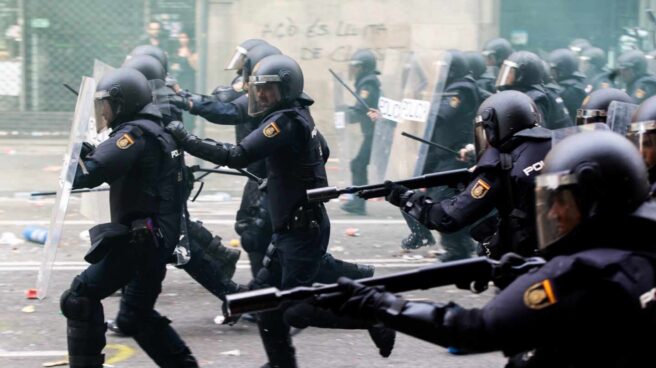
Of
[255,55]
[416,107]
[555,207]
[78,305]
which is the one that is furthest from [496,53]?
[555,207]

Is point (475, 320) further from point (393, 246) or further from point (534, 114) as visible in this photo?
point (393, 246)

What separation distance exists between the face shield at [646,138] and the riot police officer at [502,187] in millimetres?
395

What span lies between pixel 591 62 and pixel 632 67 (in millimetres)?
1878

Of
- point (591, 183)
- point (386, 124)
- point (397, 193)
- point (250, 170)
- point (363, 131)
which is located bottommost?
point (363, 131)

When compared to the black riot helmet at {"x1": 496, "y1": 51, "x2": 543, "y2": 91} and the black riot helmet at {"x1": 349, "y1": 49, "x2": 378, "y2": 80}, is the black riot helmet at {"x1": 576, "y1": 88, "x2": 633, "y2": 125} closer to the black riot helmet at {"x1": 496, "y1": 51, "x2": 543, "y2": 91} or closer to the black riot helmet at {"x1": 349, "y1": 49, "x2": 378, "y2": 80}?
the black riot helmet at {"x1": 496, "y1": 51, "x2": 543, "y2": 91}

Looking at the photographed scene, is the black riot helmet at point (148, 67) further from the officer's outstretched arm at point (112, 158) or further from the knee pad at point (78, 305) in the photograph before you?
the knee pad at point (78, 305)

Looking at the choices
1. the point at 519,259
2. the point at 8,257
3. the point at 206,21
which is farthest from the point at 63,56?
the point at 519,259

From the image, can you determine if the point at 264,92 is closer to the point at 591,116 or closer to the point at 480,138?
the point at 480,138

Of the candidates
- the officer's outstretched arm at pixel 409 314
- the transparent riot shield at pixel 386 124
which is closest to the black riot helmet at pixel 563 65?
the transparent riot shield at pixel 386 124

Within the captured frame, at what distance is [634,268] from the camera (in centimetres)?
280

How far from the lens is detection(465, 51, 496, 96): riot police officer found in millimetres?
10547

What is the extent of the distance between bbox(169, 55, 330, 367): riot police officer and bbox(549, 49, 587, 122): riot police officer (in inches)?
211

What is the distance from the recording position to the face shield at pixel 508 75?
9047 mm

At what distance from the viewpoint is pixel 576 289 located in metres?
2.77
